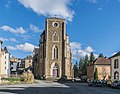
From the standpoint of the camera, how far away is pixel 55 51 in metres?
83.2

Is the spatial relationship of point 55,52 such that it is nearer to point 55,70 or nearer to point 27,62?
point 55,70

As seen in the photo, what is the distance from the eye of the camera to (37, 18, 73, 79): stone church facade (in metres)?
81.9

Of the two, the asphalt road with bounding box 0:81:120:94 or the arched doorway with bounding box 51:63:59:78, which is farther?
the arched doorway with bounding box 51:63:59:78

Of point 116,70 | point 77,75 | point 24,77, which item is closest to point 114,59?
point 116,70

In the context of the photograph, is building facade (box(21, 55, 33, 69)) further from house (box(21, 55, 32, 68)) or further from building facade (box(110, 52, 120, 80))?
building facade (box(110, 52, 120, 80))

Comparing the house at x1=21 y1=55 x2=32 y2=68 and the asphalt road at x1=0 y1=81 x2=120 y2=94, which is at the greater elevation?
the house at x1=21 y1=55 x2=32 y2=68

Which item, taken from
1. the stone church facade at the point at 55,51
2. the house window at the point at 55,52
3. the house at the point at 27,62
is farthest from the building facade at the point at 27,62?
the house window at the point at 55,52

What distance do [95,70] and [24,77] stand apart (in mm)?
26120

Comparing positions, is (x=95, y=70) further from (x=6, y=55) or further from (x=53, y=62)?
(x=6, y=55)

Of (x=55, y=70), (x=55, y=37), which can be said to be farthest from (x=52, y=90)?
(x=55, y=37)

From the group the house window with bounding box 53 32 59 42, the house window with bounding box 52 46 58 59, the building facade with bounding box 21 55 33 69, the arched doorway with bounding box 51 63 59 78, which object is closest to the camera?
the arched doorway with bounding box 51 63 59 78

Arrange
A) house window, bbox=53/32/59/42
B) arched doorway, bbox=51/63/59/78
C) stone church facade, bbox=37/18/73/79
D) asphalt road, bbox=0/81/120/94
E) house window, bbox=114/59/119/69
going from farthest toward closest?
1. house window, bbox=53/32/59/42
2. arched doorway, bbox=51/63/59/78
3. stone church facade, bbox=37/18/73/79
4. house window, bbox=114/59/119/69
5. asphalt road, bbox=0/81/120/94

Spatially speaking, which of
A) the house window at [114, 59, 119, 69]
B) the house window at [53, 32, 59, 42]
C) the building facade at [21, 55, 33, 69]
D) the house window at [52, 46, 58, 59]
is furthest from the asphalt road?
the building facade at [21, 55, 33, 69]

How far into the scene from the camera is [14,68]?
142m
